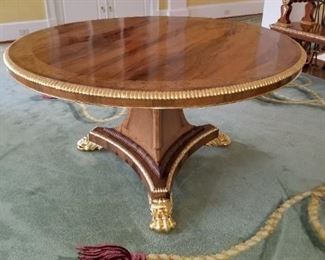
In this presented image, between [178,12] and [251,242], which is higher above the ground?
[178,12]

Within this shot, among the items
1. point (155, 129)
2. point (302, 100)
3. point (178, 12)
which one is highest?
point (155, 129)

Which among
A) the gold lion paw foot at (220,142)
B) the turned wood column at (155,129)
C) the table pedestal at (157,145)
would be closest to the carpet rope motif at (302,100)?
the gold lion paw foot at (220,142)

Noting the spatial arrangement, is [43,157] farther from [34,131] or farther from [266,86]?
[266,86]

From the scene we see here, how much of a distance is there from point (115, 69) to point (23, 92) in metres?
1.47

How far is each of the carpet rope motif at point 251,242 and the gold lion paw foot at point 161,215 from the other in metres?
0.10

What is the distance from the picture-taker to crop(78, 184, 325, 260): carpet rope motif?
3.65ft

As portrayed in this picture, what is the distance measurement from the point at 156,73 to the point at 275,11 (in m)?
2.27

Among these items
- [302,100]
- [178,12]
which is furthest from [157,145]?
[178,12]

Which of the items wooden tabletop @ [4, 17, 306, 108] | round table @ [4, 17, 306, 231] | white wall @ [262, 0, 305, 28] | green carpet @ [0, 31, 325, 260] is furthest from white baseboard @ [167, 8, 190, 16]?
wooden tabletop @ [4, 17, 306, 108]

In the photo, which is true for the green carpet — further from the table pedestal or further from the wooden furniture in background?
the wooden furniture in background

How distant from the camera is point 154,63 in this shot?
3.63ft

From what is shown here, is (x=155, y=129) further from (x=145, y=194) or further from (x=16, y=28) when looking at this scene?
(x=16, y=28)

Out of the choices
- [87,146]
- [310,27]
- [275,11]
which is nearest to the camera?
[87,146]

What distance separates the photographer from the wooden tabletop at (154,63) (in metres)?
0.92
